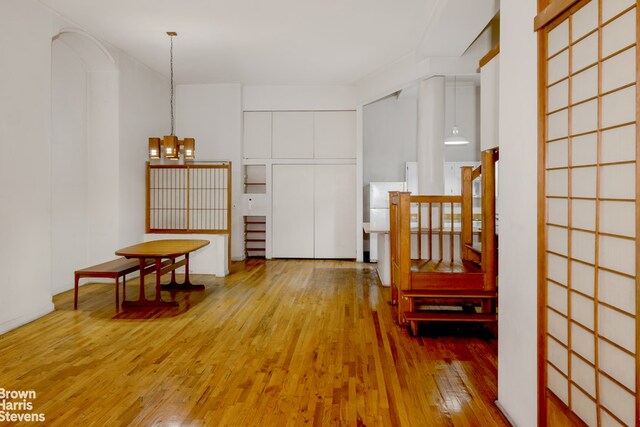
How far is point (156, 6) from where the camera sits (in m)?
4.62

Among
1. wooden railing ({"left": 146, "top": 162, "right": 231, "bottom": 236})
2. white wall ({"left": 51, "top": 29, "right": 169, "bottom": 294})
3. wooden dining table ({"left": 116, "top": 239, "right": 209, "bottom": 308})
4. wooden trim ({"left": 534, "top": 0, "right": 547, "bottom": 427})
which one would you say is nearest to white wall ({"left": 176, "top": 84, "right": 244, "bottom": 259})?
wooden railing ({"left": 146, "top": 162, "right": 231, "bottom": 236})

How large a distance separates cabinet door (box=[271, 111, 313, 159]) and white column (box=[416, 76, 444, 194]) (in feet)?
8.22

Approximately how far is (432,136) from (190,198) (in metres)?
4.01

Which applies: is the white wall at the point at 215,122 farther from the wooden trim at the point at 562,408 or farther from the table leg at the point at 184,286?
the wooden trim at the point at 562,408

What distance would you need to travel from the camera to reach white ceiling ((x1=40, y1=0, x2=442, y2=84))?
4.64 meters

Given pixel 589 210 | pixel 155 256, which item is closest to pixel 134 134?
pixel 155 256

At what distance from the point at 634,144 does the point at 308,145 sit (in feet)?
23.0

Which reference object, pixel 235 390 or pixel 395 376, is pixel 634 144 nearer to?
pixel 395 376

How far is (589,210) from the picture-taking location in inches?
60.1

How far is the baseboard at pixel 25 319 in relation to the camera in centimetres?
381

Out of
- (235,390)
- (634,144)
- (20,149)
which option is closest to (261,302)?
(235,390)

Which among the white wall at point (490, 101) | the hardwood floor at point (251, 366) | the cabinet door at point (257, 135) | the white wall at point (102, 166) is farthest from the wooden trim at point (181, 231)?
the white wall at point (490, 101)

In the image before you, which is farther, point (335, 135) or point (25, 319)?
point (335, 135)

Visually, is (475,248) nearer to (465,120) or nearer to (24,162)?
(24,162)
